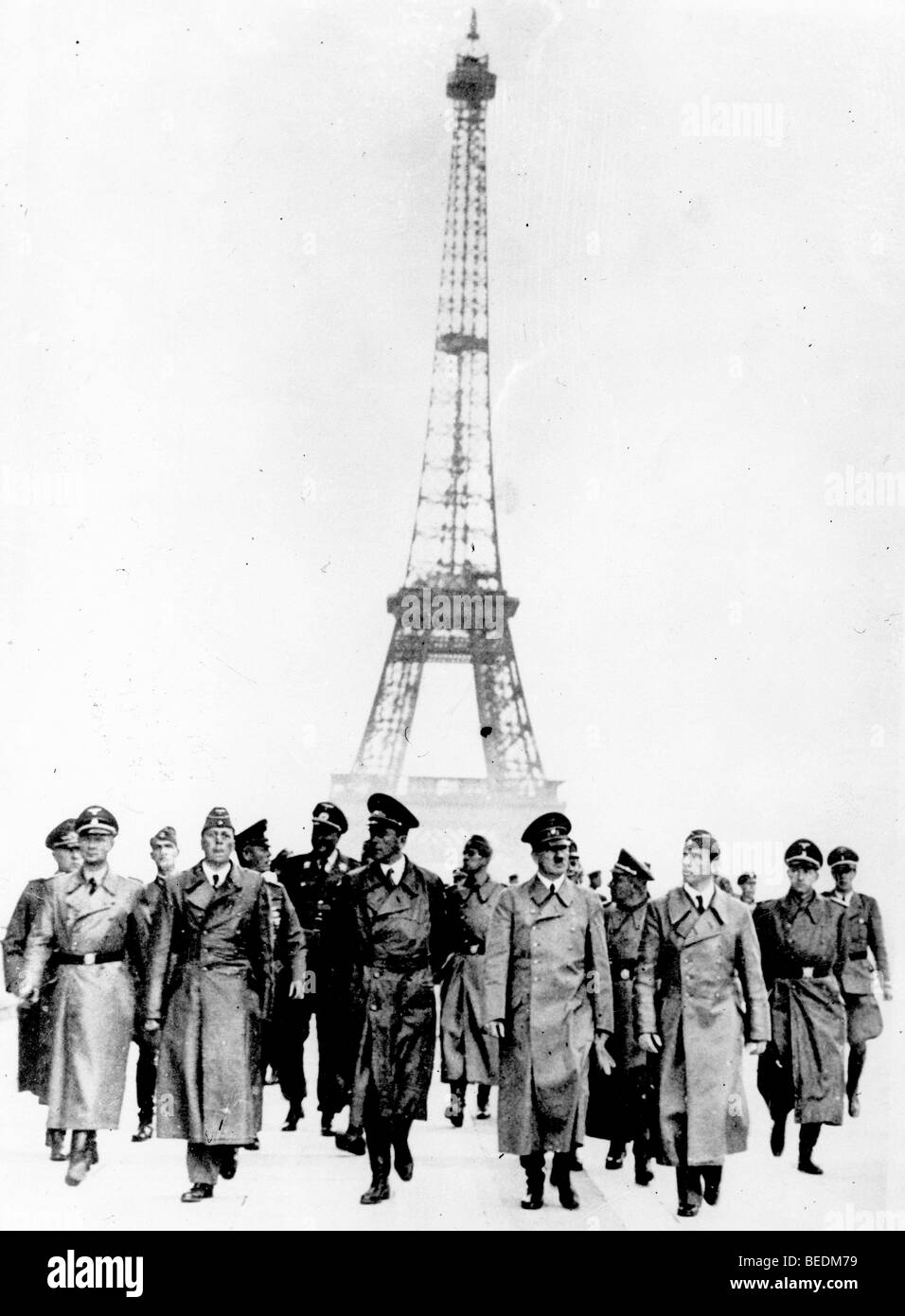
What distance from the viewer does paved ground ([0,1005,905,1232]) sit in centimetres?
809

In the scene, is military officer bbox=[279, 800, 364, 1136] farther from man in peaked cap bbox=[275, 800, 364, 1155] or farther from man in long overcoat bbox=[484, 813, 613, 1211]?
man in long overcoat bbox=[484, 813, 613, 1211]

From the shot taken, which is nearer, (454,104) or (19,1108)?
(19,1108)

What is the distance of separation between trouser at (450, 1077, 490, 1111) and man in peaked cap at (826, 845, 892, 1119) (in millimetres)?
2436

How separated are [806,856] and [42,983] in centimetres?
444

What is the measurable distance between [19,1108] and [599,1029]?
4110mm

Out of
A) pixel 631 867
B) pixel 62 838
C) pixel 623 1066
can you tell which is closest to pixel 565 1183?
pixel 623 1066

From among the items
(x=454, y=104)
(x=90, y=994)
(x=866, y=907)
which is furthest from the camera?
(x=454, y=104)

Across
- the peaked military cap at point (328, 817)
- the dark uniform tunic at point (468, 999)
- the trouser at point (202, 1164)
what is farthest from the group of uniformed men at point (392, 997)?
the dark uniform tunic at point (468, 999)

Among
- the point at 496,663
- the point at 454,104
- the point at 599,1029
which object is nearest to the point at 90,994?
the point at 599,1029

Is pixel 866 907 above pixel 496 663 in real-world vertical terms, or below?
below
